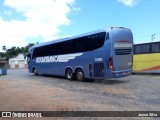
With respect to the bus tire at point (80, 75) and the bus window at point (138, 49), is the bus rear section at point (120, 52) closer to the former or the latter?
the bus tire at point (80, 75)

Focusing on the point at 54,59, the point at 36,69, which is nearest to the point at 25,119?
the point at 54,59

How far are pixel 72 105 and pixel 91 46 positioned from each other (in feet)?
28.4

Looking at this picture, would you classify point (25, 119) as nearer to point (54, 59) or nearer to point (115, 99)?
point (115, 99)

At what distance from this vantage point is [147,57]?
79.0 feet

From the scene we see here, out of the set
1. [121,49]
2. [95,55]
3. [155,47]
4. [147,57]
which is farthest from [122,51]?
[147,57]

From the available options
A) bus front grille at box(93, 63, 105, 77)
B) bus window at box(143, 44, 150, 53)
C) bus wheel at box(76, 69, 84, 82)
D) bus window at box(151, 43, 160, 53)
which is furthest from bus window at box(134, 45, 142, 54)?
bus front grille at box(93, 63, 105, 77)

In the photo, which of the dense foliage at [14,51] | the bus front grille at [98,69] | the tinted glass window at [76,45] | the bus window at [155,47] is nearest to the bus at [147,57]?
the bus window at [155,47]

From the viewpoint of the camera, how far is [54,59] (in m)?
23.4

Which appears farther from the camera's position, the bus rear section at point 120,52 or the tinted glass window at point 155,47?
the tinted glass window at point 155,47

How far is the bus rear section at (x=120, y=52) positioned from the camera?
56.1ft

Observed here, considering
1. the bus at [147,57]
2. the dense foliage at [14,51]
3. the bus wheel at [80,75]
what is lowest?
the bus wheel at [80,75]

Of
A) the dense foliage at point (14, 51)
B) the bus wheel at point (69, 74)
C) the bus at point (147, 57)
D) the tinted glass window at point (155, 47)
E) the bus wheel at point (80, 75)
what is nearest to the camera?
the bus wheel at point (80, 75)

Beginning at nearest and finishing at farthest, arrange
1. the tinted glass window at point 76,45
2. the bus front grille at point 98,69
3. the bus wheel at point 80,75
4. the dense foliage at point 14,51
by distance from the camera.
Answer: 1. the bus front grille at point 98,69
2. the tinted glass window at point 76,45
3. the bus wheel at point 80,75
4. the dense foliage at point 14,51

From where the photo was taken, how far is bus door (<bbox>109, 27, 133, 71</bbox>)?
17094 millimetres
